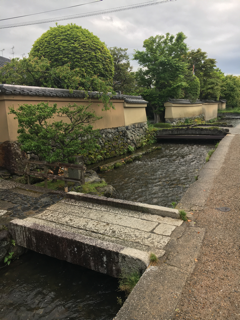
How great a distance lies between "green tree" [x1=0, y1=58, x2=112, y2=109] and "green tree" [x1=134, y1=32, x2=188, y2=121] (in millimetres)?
12222

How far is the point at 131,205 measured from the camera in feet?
16.2

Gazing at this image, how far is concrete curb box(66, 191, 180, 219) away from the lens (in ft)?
15.0

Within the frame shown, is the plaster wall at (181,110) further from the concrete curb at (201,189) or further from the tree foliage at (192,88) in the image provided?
the concrete curb at (201,189)

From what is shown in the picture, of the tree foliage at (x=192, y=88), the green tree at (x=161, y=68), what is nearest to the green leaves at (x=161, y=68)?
the green tree at (x=161, y=68)

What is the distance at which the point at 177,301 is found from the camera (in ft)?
8.10


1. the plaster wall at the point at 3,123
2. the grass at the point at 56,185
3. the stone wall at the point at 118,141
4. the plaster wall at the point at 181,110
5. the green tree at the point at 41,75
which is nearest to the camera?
the grass at the point at 56,185

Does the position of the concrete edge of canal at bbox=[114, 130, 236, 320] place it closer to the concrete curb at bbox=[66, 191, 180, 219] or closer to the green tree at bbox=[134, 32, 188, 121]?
the concrete curb at bbox=[66, 191, 180, 219]

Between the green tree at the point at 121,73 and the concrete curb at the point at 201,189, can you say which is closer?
the concrete curb at the point at 201,189

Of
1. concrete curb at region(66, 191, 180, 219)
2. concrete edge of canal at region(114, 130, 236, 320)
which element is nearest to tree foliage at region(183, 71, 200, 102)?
concrete curb at region(66, 191, 180, 219)

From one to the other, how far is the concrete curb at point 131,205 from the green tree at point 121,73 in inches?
776

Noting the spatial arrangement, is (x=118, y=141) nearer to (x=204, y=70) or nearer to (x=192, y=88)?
(x=192, y=88)

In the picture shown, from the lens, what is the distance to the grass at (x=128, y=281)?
3021 mm

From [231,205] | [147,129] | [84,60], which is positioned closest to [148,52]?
→ [147,129]

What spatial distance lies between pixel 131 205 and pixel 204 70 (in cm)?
3341
